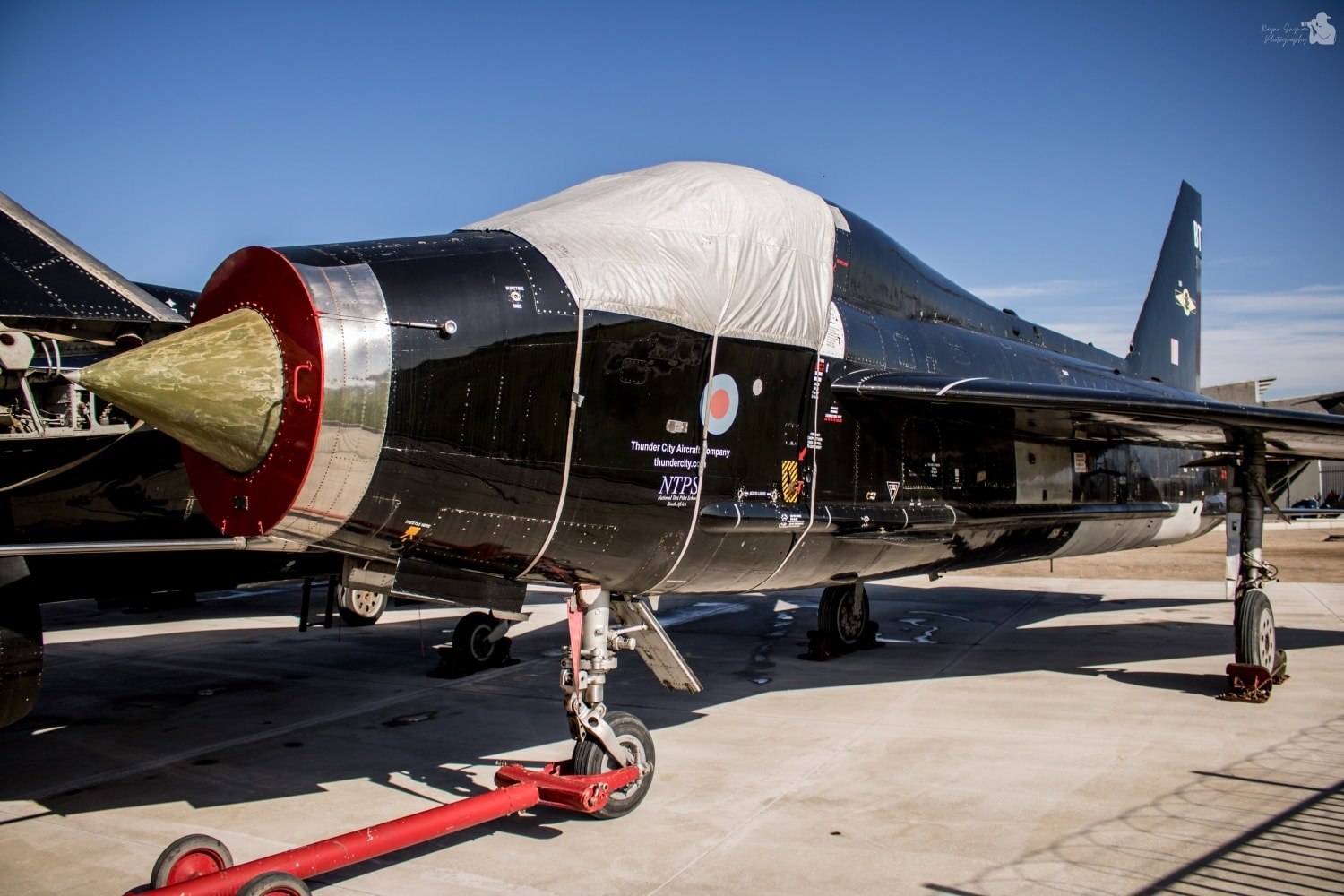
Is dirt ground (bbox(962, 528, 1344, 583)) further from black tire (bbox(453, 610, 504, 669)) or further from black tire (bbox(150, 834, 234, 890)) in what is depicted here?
black tire (bbox(150, 834, 234, 890))

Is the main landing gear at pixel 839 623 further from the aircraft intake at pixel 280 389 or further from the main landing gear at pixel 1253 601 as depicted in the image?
the aircraft intake at pixel 280 389

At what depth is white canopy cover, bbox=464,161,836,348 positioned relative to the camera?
5.88 meters

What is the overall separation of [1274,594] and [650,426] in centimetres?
1619

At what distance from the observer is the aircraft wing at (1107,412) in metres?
7.66

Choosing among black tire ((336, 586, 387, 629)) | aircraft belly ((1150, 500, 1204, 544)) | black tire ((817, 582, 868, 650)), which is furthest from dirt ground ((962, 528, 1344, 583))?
black tire ((336, 586, 387, 629))

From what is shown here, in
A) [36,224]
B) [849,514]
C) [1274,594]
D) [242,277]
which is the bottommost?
[1274,594]

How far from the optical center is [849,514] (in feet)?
24.0

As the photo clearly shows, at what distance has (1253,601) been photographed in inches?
387

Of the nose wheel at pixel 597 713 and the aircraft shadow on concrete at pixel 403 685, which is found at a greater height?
the nose wheel at pixel 597 713

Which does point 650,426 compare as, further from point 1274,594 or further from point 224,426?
point 1274,594

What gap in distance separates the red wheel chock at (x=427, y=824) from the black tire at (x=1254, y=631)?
6.61 metres

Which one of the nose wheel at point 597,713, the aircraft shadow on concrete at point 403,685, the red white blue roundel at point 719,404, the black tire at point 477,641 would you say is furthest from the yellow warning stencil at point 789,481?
the black tire at point 477,641

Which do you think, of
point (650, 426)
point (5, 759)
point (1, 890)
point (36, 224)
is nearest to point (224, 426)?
point (650, 426)

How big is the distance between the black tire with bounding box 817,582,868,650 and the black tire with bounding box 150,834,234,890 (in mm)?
8136
